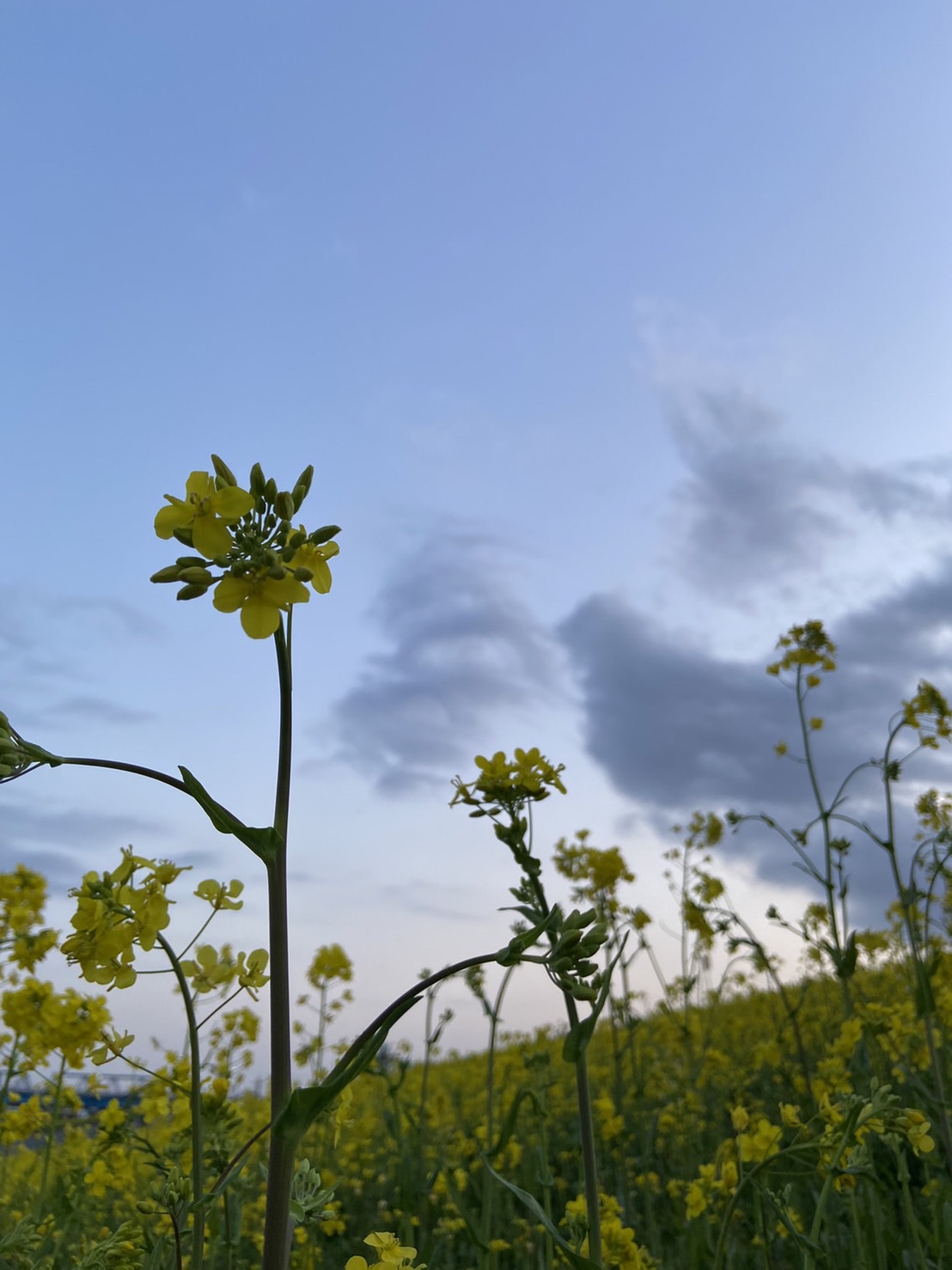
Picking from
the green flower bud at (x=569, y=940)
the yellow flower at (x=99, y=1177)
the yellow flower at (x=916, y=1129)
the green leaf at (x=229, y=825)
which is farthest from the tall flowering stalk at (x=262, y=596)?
the yellow flower at (x=99, y=1177)

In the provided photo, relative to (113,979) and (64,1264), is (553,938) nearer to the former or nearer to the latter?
(113,979)

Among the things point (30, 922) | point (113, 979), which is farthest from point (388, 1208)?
point (113, 979)

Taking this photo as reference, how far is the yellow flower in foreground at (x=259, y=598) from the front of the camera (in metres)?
1.79

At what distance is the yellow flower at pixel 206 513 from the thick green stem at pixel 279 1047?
49cm

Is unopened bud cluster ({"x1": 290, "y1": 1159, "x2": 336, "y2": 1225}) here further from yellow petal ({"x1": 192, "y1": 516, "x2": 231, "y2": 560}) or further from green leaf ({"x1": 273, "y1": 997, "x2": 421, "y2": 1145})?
yellow petal ({"x1": 192, "y1": 516, "x2": 231, "y2": 560})

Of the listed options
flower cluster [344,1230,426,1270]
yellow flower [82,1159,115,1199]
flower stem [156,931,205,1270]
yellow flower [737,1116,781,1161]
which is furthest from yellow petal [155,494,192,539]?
yellow flower [82,1159,115,1199]

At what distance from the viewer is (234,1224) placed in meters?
3.63

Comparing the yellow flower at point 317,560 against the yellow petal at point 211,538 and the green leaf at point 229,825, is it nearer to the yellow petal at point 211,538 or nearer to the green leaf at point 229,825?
the yellow petal at point 211,538

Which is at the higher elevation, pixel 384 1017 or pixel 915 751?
pixel 915 751

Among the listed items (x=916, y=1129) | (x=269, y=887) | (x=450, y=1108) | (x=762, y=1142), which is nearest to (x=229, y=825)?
(x=269, y=887)

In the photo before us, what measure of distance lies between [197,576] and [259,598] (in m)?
0.13

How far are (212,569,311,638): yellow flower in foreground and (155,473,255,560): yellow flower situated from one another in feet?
0.25

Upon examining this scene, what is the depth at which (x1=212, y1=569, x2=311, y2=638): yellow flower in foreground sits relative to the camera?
5.88 ft

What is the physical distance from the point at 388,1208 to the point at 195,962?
5231 mm
